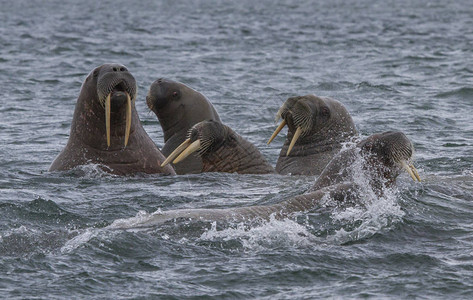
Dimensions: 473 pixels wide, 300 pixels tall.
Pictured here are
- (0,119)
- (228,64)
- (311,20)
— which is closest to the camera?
(0,119)

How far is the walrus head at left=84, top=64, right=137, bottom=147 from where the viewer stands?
10.3m

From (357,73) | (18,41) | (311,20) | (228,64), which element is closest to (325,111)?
(357,73)

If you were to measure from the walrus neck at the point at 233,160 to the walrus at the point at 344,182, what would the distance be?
108 inches

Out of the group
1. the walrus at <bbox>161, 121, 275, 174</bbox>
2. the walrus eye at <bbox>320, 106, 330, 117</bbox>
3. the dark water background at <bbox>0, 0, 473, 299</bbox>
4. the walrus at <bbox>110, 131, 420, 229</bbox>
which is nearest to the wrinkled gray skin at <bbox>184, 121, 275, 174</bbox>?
the walrus at <bbox>161, 121, 275, 174</bbox>

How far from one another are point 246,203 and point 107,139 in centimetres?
210

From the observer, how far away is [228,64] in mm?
24828

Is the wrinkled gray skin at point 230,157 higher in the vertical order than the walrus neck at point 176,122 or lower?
lower

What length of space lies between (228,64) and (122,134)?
14.2 metres

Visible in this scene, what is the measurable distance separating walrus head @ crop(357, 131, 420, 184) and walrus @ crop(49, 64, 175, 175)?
10.2ft

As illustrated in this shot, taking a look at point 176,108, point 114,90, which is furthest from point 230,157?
point 114,90

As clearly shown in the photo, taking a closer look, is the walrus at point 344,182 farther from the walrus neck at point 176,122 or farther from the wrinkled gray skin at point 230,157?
the walrus neck at point 176,122

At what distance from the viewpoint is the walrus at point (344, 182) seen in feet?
25.7

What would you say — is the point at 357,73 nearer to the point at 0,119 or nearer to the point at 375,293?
the point at 0,119

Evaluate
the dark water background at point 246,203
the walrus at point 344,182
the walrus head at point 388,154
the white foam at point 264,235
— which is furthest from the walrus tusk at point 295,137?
the white foam at point 264,235
